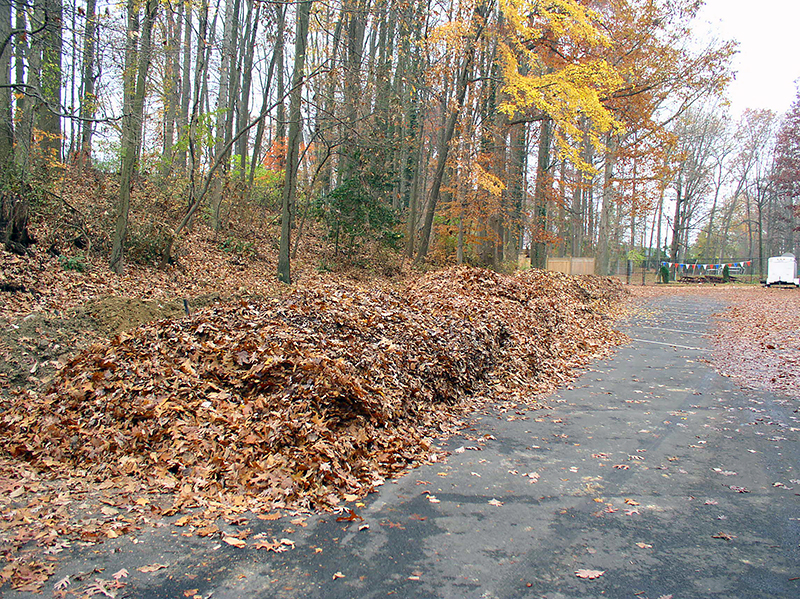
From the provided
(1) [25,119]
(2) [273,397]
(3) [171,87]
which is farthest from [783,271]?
(1) [25,119]

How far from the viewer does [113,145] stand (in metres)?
13.1

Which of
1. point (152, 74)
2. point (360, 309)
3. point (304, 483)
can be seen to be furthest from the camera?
point (152, 74)

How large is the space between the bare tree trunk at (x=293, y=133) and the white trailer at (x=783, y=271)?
89.9 feet

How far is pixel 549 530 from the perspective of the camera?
3.43 m

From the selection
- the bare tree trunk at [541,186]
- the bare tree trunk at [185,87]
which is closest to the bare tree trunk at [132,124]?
the bare tree trunk at [185,87]

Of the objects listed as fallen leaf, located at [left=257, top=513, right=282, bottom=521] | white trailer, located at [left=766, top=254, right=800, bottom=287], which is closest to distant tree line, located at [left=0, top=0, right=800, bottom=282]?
fallen leaf, located at [left=257, top=513, right=282, bottom=521]

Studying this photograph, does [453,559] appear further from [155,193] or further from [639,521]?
[155,193]

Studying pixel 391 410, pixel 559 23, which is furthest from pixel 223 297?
pixel 559 23

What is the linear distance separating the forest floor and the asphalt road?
20cm

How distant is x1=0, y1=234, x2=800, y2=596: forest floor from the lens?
3553 mm

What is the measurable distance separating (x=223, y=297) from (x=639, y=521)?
29.0 ft

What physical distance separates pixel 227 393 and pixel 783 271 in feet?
107

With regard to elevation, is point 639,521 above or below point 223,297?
below

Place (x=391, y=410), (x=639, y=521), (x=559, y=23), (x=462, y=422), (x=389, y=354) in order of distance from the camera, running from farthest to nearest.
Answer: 1. (x=559, y=23)
2. (x=389, y=354)
3. (x=462, y=422)
4. (x=391, y=410)
5. (x=639, y=521)
